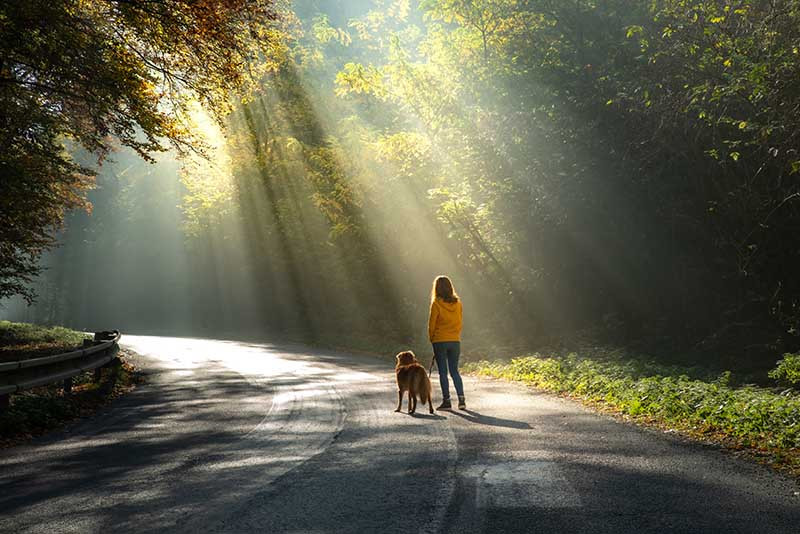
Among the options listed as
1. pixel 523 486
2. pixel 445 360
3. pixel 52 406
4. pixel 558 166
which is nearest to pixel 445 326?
pixel 445 360

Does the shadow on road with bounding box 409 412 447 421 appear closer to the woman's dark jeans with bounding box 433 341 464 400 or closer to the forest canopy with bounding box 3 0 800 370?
A: the woman's dark jeans with bounding box 433 341 464 400

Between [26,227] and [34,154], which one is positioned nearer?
[34,154]

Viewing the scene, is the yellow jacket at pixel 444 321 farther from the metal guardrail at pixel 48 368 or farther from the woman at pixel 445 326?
the metal guardrail at pixel 48 368

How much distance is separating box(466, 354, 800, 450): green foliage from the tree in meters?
8.04

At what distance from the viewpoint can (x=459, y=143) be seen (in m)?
19.0

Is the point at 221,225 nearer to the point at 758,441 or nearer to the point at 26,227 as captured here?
the point at 26,227

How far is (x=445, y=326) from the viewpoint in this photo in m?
9.59

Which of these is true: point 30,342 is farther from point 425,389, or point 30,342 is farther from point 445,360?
point 425,389

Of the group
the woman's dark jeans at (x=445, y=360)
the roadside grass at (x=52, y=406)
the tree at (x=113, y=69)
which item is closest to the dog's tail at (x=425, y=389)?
the woman's dark jeans at (x=445, y=360)

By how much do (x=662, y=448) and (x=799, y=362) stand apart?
4.08 meters

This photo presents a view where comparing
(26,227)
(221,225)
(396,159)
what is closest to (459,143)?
(396,159)

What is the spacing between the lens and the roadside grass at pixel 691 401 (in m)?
6.57

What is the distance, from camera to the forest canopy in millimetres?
10727

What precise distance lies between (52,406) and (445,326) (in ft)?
18.8
